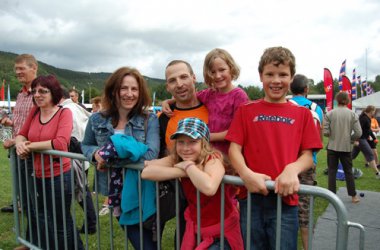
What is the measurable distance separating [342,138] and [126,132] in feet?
15.2

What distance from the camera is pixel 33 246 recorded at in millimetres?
3314

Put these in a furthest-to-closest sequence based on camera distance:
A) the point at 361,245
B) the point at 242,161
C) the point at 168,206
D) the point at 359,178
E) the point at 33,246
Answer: the point at 359,178, the point at 33,246, the point at 168,206, the point at 242,161, the point at 361,245

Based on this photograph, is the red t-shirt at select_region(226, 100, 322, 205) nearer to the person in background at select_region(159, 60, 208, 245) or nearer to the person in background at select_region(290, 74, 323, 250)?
the person in background at select_region(159, 60, 208, 245)

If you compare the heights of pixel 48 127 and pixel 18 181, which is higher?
pixel 48 127

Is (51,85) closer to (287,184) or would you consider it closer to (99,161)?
(99,161)

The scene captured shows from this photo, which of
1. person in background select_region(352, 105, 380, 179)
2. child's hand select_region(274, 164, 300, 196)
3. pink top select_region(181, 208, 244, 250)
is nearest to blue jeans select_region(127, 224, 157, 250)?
pink top select_region(181, 208, 244, 250)

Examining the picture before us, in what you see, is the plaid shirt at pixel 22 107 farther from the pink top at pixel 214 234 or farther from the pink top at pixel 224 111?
the pink top at pixel 214 234

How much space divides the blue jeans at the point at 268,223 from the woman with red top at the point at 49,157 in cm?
169

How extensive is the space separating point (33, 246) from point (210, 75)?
8.14ft

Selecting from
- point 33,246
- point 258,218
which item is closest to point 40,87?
point 33,246

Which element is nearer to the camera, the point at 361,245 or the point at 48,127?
the point at 361,245

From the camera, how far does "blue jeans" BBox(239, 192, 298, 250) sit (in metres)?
2.01

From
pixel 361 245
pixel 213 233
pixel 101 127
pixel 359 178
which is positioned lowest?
pixel 359 178

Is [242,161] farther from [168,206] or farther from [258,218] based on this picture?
[168,206]
